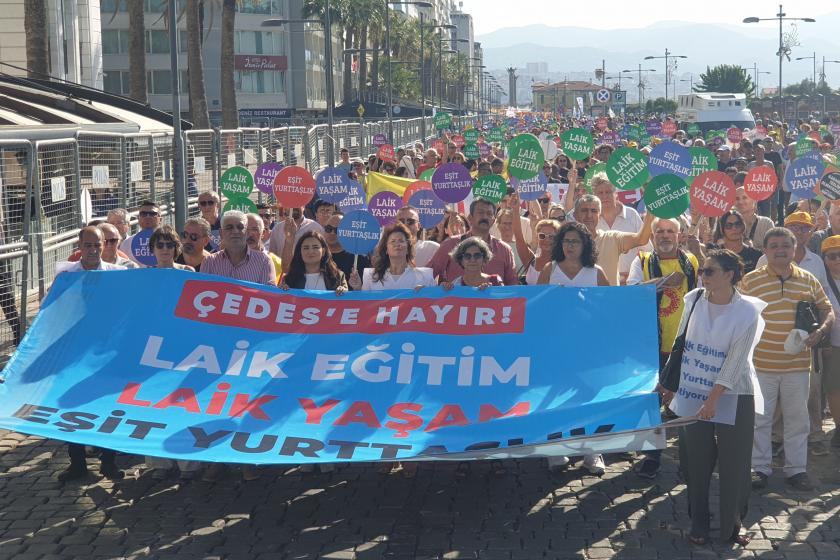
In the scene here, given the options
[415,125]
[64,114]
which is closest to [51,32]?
[415,125]

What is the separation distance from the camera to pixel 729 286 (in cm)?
663

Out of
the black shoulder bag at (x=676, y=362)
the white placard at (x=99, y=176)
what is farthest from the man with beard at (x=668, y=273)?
the white placard at (x=99, y=176)

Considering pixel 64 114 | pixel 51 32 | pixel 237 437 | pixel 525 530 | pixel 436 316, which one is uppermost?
pixel 51 32

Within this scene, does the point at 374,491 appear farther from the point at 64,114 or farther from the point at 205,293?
the point at 64,114

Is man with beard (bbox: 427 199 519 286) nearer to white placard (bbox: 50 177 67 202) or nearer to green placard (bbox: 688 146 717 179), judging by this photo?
white placard (bbox: 50 177 67 202)

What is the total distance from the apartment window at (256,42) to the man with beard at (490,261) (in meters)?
73.1

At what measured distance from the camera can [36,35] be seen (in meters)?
25.2

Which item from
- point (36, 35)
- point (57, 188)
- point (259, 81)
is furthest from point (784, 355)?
point (259, 81)

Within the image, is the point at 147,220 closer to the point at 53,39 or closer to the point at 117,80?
the point at 53,39

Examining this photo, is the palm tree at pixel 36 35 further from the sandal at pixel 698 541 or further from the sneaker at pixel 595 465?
the sandal at pixel 698 541

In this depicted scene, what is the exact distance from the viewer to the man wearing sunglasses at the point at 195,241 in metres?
9.11

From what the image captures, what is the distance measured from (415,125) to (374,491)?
148 feet

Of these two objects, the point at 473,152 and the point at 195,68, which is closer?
the point at 473,152

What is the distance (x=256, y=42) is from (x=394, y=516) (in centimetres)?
7608
